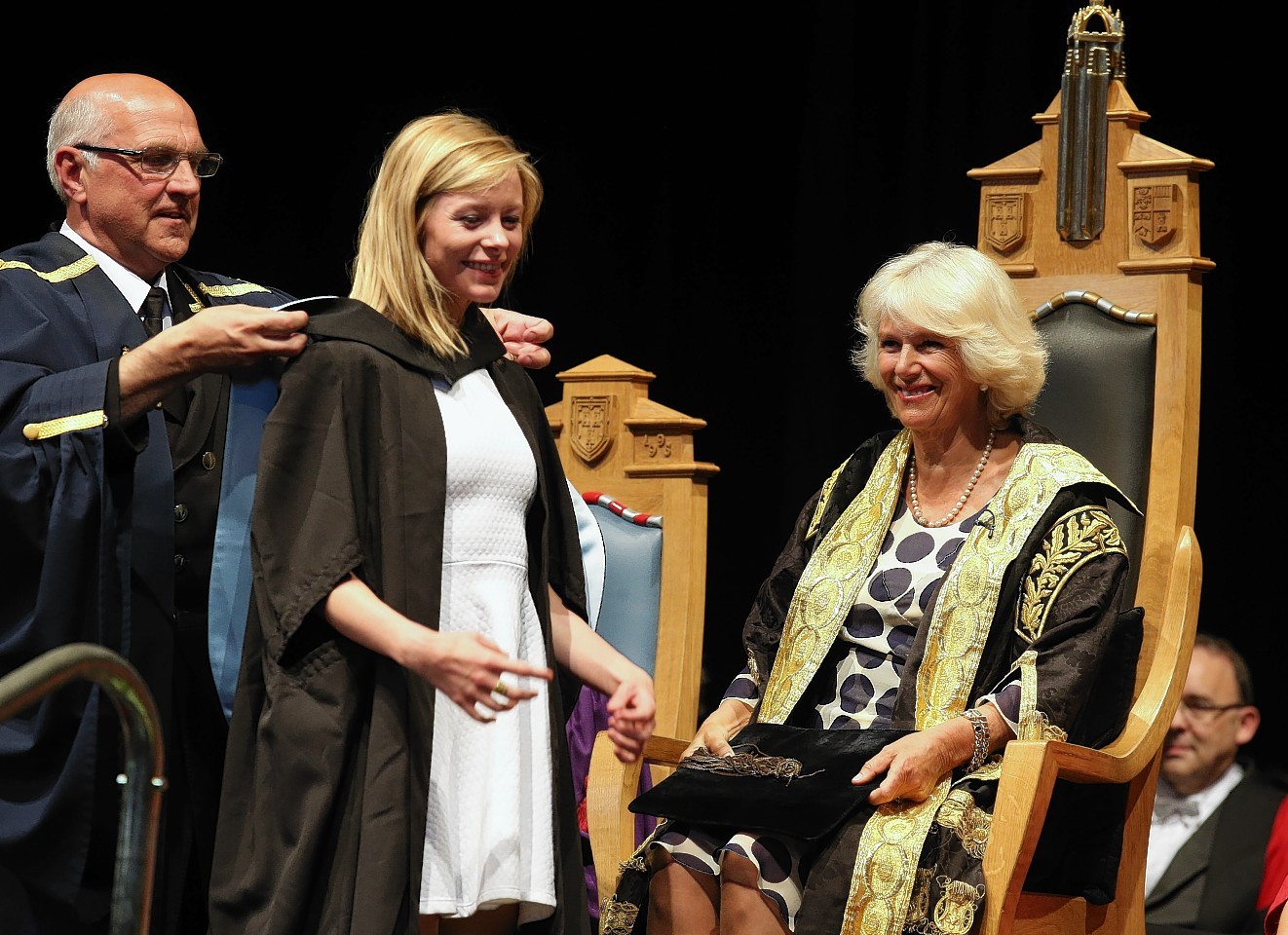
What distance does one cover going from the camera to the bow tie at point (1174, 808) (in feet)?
12.0

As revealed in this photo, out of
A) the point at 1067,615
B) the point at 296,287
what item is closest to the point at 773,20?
the point at 296,287

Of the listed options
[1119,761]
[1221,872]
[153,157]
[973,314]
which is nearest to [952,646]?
Answer: [1119,761]

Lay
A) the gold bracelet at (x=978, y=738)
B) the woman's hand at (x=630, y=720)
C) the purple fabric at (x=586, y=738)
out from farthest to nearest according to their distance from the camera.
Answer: the purple fabric at (x=586, y=738) < the gold bracelet at (x=978, y=738) < the woman's hand at (x=630, y=720)

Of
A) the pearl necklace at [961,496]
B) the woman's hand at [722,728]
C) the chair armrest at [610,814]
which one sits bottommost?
the chair armrest at [610,814]

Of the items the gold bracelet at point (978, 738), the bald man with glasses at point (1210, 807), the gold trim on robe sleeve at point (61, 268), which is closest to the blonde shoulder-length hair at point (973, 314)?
the gold bracelet at point (978, 738)

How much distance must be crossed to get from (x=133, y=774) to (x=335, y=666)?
22 centimetres

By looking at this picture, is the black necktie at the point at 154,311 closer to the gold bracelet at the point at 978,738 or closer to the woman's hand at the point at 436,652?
the woman's hand at the point at 436,652

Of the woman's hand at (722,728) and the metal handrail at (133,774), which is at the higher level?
Answer: the metal handrail at (133,774)

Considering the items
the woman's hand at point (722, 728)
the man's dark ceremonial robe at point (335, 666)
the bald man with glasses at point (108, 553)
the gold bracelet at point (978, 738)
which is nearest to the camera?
the man's dark ceremonial robe at point (335, 666)

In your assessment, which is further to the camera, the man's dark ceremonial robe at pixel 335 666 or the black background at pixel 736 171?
the black background at pixel 736 171

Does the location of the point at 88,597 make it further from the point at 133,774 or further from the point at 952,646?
the point at 952,646

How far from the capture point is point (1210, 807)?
3.65 meters

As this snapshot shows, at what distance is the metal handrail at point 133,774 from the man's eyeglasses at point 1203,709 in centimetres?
247

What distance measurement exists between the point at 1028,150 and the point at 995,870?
1390 millimetres
